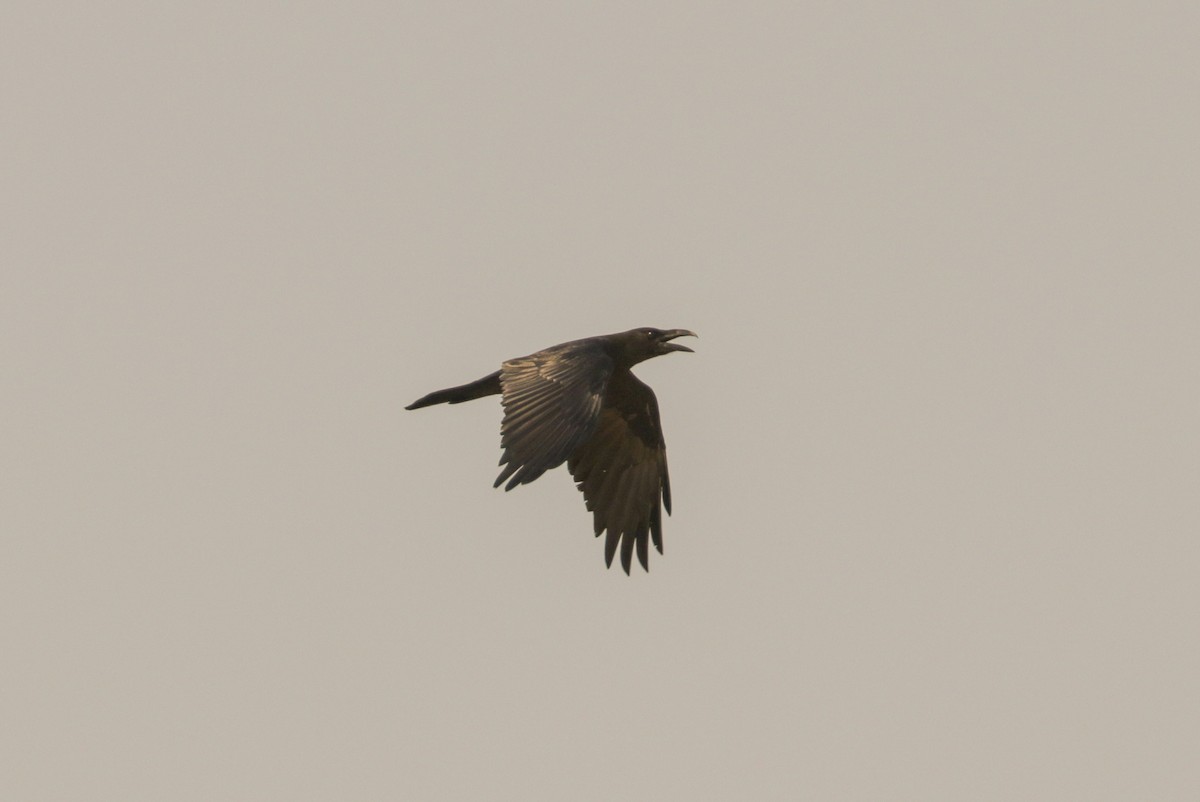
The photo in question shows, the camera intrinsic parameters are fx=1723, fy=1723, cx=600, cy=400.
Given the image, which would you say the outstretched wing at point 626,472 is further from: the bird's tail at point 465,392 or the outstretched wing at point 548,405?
the outstretched wing at point 548,405

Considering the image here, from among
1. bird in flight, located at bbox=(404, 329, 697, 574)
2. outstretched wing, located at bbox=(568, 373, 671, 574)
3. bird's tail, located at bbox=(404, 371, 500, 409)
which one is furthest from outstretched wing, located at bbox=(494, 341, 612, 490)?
outstretched wing, located at bbox=(568, 373, 671, 574)

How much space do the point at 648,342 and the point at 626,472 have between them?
1473 millimetres

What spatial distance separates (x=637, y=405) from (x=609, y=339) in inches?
46.2

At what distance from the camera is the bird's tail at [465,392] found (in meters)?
15.1

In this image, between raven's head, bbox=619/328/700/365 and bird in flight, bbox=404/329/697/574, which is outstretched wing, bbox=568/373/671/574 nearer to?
bird in flight, bbox=404/329/697/574

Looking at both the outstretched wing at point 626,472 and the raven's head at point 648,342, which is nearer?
the raven's head at point 648,342

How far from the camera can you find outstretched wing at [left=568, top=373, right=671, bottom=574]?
1636 cm

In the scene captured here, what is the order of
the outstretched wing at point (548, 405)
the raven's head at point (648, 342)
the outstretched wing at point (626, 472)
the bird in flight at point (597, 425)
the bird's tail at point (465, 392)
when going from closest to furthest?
the outstretched wing at point (548, 405) < the bird in flight at point (597, 425) < the bird's tail at point (465, 392) < the raven's head at point (648, 342) < the outstretched wing at point (626, 472)

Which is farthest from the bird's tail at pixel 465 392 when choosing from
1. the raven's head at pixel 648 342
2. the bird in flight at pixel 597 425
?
the raven's head at pixel 648 342

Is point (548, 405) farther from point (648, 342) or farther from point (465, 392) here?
point (648, 342)

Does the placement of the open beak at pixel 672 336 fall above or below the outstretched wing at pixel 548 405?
above

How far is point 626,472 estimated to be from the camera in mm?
16531

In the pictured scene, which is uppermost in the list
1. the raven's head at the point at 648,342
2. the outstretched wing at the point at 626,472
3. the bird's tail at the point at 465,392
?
the raven's head at the point at 648,342

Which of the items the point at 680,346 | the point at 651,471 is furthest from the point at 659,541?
the point at 680,346
